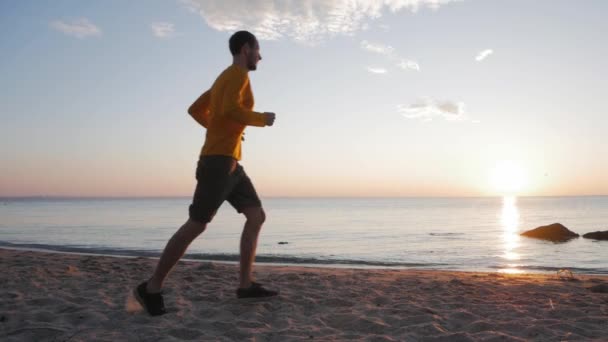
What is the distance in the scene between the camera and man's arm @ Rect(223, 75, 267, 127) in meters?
3.64

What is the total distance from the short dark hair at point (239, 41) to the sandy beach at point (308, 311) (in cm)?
214

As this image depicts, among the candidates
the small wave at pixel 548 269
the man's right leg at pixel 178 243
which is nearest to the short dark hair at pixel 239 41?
the man's right leg at pixel 178 243

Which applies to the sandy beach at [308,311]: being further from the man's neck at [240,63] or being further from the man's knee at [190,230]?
the man's neck at [240,63]

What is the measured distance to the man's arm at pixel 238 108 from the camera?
143 inches

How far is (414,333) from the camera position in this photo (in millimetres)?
3467

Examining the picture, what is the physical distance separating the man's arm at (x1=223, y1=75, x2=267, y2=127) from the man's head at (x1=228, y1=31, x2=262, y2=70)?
24cm

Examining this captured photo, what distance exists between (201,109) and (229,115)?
611 millimetres

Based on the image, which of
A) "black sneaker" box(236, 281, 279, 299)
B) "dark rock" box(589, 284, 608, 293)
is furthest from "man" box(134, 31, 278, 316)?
"dark rock" box(589, 284, 608, 293)

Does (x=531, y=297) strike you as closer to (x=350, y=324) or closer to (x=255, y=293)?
(x=350, y=324)

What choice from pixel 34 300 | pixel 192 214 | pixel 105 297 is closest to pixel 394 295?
pixel 192 214

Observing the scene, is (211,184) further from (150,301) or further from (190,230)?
(150,301)

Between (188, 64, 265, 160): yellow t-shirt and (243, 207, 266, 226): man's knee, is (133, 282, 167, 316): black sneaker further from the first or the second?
(188, 64, 265, 160): yellow t-shirt

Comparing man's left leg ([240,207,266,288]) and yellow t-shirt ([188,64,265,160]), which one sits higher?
yellow t-shirt ([188,64,265,160])

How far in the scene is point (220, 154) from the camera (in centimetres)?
384
